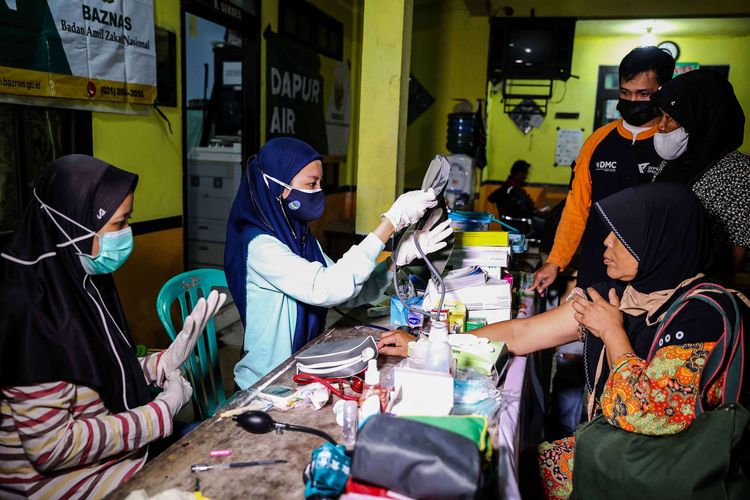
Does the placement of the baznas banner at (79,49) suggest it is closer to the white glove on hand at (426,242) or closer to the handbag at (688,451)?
the white glove on hand at (426,242)

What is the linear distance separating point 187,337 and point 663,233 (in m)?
1.38

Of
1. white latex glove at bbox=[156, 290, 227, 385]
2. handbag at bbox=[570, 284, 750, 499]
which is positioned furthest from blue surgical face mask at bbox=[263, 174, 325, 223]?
handbag at bbox=[570, 284, 750, 499]

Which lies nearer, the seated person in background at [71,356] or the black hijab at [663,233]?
the seated person in background at [71,356]

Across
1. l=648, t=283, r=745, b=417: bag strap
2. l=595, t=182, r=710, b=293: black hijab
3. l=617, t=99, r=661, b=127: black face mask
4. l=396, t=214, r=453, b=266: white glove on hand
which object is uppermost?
l=617, t=99, r=661, b=127: black face mask

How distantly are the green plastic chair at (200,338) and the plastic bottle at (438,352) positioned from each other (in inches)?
38.6

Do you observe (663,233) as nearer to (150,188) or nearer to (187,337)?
(187,337)

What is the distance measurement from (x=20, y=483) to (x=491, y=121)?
8.20m

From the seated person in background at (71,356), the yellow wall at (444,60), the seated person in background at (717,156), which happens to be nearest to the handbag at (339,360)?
the seated person in background at (71,356)

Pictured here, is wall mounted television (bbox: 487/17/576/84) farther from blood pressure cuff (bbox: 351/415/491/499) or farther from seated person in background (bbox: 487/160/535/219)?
blood pressure cuff (bbox: 351/415/491/499)

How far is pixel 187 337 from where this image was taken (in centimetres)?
164

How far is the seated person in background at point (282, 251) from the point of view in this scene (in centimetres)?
190

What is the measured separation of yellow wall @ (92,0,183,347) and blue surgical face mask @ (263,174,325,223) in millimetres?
1753

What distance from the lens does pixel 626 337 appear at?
5.03ft

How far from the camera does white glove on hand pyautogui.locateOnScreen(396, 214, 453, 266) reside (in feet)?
6.86
